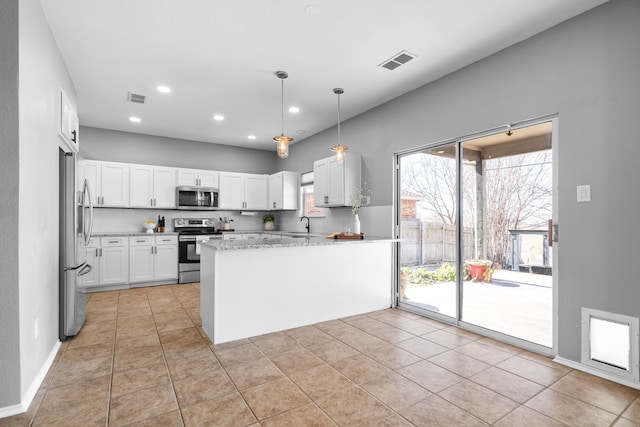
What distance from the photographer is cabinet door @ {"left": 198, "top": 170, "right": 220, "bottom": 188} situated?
20.4 ft

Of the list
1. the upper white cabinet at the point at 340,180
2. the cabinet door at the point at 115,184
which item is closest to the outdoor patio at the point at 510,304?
the upper white cabinet at the point at 340,180

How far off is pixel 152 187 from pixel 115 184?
1.82ft

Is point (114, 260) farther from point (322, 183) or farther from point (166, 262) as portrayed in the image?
point (322, 183)

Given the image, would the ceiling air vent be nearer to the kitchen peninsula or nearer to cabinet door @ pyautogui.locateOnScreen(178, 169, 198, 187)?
Answer: the kitchen peninsula

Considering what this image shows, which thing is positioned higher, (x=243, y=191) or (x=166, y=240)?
(x=243, y=191)

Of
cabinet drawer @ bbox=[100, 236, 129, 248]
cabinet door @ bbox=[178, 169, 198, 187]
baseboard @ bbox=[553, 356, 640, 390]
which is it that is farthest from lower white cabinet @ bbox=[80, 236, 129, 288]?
baseboard @ bbox=[553, 356, 640, 390]

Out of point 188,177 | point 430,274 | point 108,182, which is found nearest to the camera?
point 430,274

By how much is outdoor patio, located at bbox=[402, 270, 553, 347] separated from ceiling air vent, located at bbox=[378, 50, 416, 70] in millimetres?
2296

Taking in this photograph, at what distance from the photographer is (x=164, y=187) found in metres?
5.91

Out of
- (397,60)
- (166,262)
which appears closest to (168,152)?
(166,262)

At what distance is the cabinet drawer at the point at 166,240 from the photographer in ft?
18.3

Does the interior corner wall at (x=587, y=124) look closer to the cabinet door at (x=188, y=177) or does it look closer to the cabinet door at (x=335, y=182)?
the cabinet door at (x=335, y=182)

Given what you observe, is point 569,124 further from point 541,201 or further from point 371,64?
point 371,64

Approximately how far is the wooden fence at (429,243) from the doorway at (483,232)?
0.5 inches
